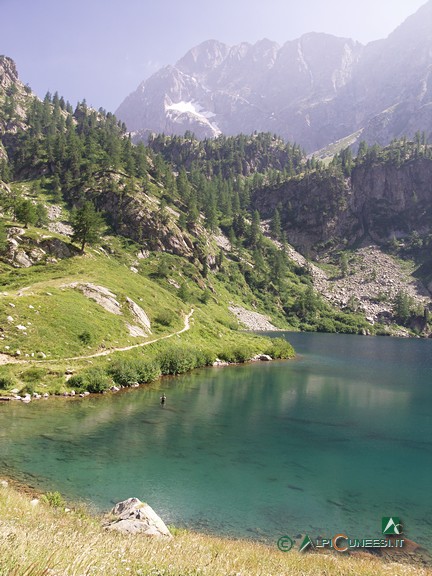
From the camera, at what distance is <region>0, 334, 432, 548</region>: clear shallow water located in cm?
2605

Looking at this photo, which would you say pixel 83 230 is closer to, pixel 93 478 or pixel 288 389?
pixel 288 389

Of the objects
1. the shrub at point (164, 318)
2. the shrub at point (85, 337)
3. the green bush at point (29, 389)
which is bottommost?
the green bush at point (29, 389)

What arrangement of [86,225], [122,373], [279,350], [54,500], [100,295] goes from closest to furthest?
[54,500] < [122,373] < [100,295] < [86,225] < [279,350]

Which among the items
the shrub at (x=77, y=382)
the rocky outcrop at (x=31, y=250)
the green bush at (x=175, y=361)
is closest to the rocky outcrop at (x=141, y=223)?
the rocky outcrop at (x=31, y=250)

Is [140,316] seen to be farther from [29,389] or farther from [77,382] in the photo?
[29,389]

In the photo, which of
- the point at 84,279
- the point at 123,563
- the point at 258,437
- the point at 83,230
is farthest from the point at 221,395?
the point at 83,230

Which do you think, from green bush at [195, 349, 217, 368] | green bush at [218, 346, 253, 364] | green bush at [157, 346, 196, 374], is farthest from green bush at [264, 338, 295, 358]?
green bush at [157, 346, 196, 374]

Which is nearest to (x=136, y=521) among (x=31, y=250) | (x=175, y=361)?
(x=175, y=361)

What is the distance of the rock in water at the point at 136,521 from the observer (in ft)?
57.8

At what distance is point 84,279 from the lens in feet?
283

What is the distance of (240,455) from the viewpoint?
36.1 metres

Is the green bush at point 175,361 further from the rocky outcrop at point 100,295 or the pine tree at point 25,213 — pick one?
the pine tree at point 25,213

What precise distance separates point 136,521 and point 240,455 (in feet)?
63.2

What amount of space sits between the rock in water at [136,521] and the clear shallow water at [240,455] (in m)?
4.95
